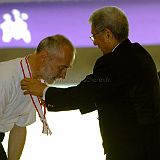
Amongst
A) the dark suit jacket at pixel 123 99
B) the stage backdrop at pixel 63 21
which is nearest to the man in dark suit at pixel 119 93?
the dark suit jacket at pixel 123 99

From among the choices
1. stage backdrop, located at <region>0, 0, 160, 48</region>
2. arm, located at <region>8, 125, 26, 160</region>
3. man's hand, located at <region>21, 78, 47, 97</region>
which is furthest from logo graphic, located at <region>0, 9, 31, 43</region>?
man's hand, located at <region>21, 78, 47, 97</region>

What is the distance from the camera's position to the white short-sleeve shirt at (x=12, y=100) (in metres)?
1.39

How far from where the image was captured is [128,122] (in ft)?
4.55

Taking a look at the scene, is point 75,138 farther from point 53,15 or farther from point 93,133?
point 53,15

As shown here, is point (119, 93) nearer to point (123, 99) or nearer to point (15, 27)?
point (123, 99)

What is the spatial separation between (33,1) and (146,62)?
1453 mm

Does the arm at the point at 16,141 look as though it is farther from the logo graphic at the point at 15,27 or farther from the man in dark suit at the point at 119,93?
the logo graphic at the point at 15,27

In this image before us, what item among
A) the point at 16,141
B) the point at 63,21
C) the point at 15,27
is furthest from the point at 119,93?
the point at 15,27

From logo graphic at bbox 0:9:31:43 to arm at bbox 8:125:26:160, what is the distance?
114 cm

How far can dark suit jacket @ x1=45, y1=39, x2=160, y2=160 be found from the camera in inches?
52.9

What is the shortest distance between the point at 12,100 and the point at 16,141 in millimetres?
213

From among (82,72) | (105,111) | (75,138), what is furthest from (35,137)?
(105,111)

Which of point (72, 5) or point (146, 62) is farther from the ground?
point (72, 5)

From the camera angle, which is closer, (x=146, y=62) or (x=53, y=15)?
(x=146, y=62)
